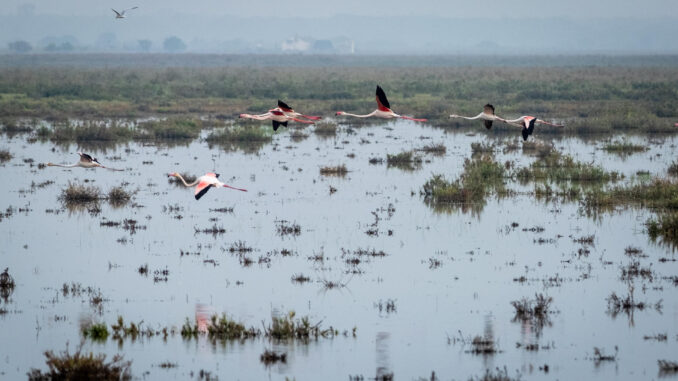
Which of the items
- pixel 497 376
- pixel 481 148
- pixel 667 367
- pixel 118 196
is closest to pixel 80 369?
pixel 497 376

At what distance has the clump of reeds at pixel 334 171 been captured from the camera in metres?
29.4

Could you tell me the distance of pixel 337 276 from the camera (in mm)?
16844

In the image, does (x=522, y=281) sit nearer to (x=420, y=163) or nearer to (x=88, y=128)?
(x=420, y=163)

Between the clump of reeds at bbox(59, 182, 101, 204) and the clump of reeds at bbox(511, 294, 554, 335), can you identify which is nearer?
the clump of reeds at bbox(511, 294, 554, 335)

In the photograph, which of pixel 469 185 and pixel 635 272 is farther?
pixel 469 185

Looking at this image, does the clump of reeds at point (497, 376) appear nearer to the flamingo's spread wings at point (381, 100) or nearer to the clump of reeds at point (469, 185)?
the flamingo's spread wings at point (381, 100)

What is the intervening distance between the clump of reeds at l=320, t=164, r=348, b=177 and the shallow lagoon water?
0.43m

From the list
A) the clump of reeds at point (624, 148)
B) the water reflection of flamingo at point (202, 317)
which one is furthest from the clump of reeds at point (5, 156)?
the water reflection of flamingo at point (202, 317)

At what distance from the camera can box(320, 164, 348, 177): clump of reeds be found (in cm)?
2936

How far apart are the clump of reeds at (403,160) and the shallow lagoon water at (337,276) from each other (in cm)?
Result: 240

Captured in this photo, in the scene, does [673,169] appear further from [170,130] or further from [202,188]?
[170,130]

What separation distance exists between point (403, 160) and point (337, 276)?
15.3m

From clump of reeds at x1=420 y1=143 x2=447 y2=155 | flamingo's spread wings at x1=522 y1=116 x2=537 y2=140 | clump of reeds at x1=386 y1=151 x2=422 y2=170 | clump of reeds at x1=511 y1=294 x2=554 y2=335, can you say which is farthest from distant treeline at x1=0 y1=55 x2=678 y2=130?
clump of reeds at x1=511 y1=294 x2=554 y2=335

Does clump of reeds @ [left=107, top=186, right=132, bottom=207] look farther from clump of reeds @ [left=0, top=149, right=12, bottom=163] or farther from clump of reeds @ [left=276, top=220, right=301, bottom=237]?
clump of reeds @ [left=0, top=149, right=12, bottom=163]
